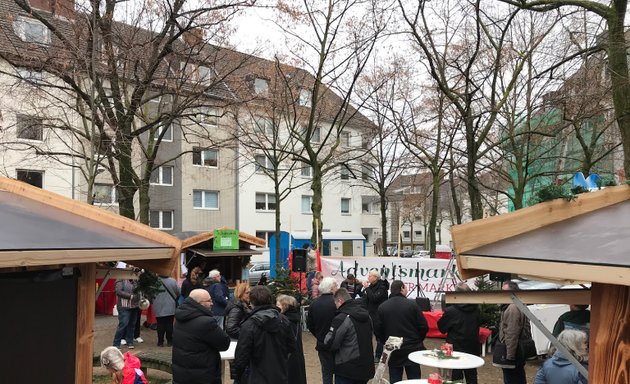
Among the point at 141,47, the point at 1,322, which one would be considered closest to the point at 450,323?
the point at 1,322

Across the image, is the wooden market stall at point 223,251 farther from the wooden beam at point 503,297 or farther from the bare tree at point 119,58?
the wooden beam at point 503,297

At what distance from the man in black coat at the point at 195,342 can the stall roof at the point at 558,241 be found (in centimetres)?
346

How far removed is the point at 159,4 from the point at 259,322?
327 inches

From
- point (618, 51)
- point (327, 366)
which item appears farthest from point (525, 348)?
point (618, 51)

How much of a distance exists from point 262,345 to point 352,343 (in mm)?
1233

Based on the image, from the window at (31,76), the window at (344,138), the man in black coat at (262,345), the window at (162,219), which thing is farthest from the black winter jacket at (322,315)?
the window at (162,219)

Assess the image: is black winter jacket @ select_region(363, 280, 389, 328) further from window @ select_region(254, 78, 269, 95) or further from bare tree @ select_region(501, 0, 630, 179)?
window @ select_region(254, 78, 269, 95)

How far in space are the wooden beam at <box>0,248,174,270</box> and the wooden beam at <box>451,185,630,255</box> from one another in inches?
78.0

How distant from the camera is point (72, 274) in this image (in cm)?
398

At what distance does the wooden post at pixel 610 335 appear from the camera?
264 centimetres

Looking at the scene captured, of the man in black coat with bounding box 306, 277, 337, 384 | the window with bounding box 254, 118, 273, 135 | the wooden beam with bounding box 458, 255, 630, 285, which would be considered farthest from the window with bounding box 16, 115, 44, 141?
the wooden beam with bounding box 458, 255, 630, 285

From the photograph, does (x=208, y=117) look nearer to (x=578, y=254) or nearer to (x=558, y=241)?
(x=558, y=241)

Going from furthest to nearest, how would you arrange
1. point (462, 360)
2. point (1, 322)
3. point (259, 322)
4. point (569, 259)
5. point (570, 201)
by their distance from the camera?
point (462, 360), point (259, 322), point (1, 322), point (570, 201), point (569, 259)

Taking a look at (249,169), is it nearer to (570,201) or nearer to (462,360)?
(462,360)
